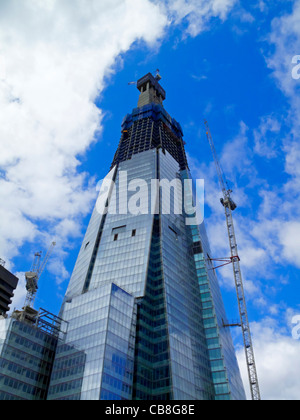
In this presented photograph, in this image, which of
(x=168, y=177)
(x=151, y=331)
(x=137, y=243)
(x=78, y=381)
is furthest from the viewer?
(x=168, y=177)

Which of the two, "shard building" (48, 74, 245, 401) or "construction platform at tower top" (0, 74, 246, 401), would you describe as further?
"shard building" (48, 74, 245, 401)

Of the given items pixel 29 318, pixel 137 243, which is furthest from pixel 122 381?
pixel 137 243

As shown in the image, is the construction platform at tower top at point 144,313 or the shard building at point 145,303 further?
the shard building at point 145,303

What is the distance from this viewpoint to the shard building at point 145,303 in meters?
102

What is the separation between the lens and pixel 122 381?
9831 cm

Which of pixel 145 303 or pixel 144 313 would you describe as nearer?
pixel 144 313

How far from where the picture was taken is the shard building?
102250mm

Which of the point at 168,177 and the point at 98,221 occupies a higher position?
the point at 168,177

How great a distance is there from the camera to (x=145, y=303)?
12206 centimetres

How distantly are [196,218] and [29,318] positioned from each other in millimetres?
82865

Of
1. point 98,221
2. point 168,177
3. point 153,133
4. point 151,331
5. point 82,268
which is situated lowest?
point 151,331

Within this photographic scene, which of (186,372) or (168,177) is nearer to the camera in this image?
(186,372)

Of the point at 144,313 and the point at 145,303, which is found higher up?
the point at 145,303
